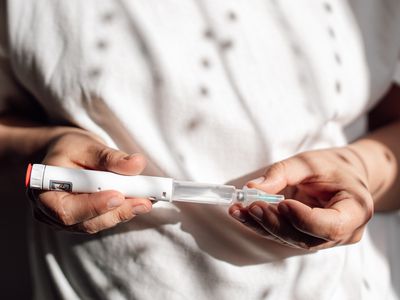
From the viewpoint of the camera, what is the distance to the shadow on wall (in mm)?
907

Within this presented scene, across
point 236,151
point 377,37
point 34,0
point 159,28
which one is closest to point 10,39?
point 34,0

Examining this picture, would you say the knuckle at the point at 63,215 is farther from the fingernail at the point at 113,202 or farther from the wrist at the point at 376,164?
the wrist at the point at 376,164

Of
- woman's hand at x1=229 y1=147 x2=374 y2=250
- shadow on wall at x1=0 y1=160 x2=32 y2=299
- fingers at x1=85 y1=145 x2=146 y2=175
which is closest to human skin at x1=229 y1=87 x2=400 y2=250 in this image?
woman's hand at x1=229 y1=147 x2=374 y2=250

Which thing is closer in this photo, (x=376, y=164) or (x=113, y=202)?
(x=113, y=202)

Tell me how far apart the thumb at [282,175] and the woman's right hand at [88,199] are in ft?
0.36

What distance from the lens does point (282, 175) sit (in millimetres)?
536

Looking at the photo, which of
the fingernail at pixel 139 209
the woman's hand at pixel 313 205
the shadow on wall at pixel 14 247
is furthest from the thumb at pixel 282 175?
the shadow on wall at pixel 14 247

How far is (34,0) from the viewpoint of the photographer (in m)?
0.60

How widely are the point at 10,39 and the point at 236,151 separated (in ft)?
0.90

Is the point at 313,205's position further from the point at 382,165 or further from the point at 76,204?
the point at 76,204

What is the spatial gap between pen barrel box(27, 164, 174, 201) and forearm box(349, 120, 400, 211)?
27 cm

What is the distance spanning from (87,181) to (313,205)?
0.79ft

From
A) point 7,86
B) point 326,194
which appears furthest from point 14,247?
point 326,194

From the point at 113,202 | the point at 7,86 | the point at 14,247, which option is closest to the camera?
the point at 113,202
